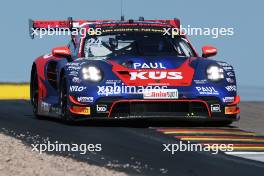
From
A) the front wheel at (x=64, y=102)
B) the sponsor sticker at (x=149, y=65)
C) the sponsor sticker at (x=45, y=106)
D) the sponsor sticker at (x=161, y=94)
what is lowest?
the sponsor sticker at (x=45, y=106)

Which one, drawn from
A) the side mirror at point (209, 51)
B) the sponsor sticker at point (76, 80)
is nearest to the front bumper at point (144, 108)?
the sponsor sticker at point (76, 80)

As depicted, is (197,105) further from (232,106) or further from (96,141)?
(96,141)

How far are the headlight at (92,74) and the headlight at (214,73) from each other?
132 cm

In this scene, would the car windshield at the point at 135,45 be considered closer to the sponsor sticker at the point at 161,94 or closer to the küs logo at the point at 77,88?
the küs logo at the point at 77,88

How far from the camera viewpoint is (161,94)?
41.8 feet

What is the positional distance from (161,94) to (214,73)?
76cm

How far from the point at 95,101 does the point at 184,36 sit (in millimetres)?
2094

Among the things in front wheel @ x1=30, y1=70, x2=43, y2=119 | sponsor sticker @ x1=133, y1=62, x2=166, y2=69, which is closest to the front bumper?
sponsor sticker @ x1=133, y1=62, x2=166, y2=69

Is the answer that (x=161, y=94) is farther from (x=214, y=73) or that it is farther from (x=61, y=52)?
(x=61, y=52)

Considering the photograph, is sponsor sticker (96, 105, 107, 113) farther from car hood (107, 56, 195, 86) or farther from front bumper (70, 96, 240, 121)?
car hood (107, 56, 195, 86)

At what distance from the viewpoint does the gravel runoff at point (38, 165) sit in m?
8.18

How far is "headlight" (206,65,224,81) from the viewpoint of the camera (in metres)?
13.0

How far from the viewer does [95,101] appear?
42.0 ft

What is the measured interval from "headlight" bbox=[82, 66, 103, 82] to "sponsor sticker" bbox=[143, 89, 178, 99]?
1.95ft
